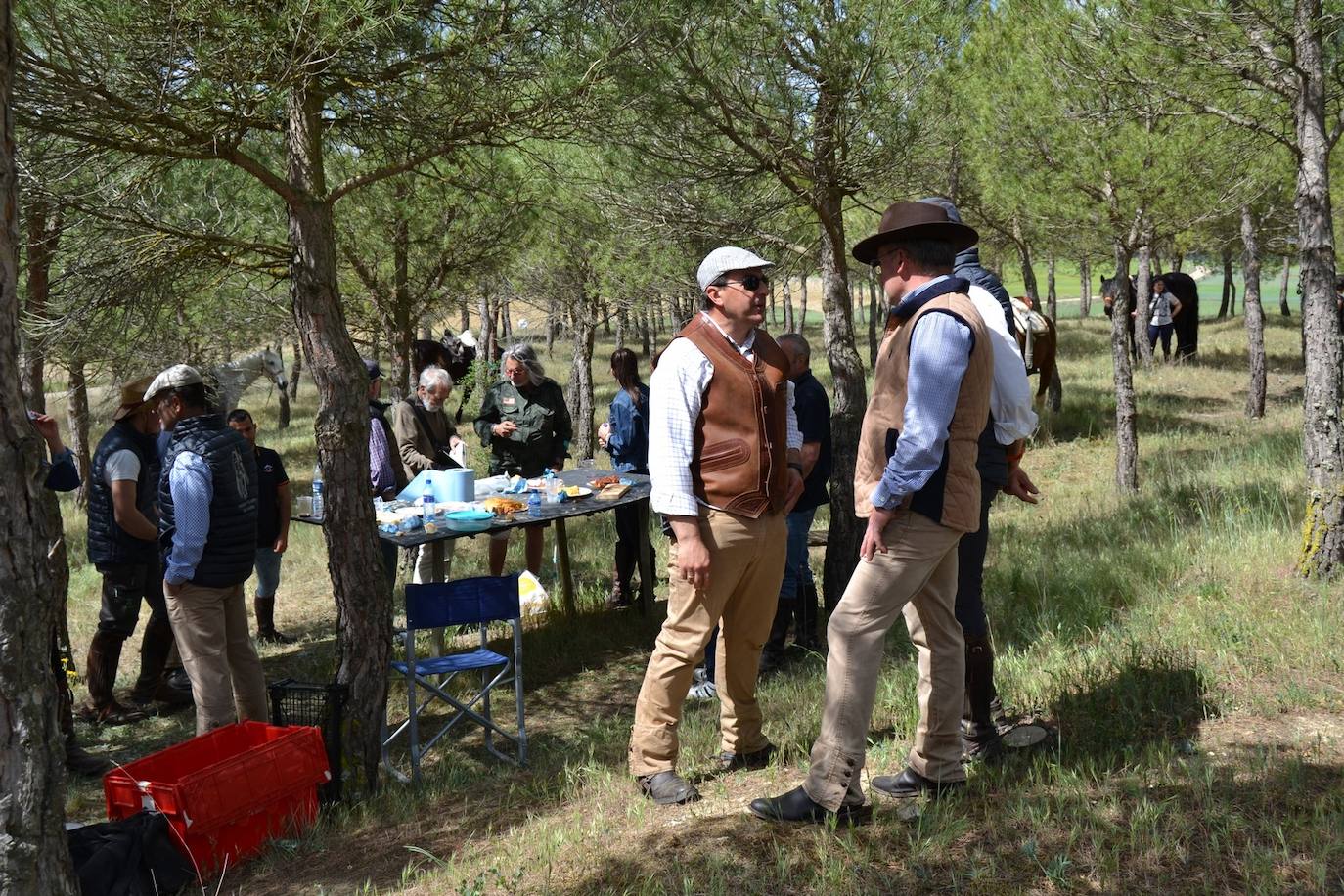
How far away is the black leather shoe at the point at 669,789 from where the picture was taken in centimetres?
404

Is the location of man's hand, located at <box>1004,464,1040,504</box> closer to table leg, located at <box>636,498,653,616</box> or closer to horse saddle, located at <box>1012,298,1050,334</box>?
table leg, located at <box>636,498,653,616</box>

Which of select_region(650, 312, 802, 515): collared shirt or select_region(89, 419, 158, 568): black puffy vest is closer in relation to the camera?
select_region(650, 312, 802, 515): collared shirt

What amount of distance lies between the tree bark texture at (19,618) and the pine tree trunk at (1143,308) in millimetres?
17195

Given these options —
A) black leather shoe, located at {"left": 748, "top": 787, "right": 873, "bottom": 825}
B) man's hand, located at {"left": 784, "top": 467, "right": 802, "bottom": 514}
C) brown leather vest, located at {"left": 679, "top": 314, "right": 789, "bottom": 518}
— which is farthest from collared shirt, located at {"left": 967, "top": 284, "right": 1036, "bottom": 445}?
black leather shoe, located at {"left": 748, "top": 787, "right": 873, "bottom": 825}

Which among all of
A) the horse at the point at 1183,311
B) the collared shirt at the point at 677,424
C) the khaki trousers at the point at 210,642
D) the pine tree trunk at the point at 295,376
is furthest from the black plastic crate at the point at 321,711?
the pine tree trunk at the point at 295,376

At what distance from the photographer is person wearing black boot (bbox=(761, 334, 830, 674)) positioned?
20.4 ft

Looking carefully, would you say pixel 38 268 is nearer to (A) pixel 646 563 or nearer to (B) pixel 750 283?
(A) pixel 646 563

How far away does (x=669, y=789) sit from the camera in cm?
405

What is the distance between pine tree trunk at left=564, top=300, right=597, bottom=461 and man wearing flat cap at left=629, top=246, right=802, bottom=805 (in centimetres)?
1199

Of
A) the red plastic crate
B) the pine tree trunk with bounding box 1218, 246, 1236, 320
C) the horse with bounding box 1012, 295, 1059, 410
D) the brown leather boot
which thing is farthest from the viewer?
the pine tree trunk with bounding box 1218, 246, 1236, 320

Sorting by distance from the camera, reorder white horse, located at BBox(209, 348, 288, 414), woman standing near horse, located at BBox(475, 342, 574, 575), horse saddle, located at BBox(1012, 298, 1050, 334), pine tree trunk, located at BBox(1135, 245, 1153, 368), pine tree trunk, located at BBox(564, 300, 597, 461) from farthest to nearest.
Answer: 1. pine tree trunk, located at BBox(1135, 245, 1153, 368)
2. pine tree trunk, located at BBox(564, 300, 597, 461)
3. white horse, located at BBox(209, 348, 288, 414)
4. horse saddle, located at BBox(1012, 298, 1050, 334)
5. woman standing near horse, located at BBox(475, 342, 574, 575)

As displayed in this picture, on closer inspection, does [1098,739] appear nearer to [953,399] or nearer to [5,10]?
[953,399]

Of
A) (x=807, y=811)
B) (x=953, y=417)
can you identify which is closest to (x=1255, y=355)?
(x=953, y=417)

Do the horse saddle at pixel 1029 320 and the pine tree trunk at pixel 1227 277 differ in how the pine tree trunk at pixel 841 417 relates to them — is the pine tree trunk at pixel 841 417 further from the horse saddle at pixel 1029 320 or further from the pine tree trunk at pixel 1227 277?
the pine tree trunk at pixel 1227 277
